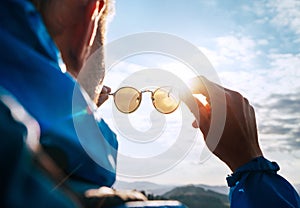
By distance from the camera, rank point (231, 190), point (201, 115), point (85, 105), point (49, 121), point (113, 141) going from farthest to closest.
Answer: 1. point (201, 115)
2. point (231, 190)
3. point (113, 141)
4. point (85, 105)
5. point (49, 121)

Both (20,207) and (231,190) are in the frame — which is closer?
(20,207)

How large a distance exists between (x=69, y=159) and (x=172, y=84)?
1539 millimetres

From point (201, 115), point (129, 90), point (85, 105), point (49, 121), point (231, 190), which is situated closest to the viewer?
point (49, 121)

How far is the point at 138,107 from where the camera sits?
3.04m

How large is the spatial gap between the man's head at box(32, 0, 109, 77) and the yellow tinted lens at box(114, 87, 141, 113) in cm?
154

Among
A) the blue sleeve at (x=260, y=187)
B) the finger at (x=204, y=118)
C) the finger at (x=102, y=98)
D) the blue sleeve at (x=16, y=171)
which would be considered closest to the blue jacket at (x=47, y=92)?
the blue sleeve at (x=16, y=171)

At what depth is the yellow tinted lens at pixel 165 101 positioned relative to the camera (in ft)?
8.38

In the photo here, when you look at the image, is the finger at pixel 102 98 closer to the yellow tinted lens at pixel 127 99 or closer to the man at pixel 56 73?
the yellow tinted lens at pixel 127 99

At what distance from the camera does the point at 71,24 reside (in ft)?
3.93

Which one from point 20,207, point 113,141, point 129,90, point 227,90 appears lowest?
point 20,207

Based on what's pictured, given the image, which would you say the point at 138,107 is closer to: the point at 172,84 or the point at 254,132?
the point at 172,84

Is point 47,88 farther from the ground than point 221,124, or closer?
closer

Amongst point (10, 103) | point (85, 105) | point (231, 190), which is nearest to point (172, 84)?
point (231, 190)

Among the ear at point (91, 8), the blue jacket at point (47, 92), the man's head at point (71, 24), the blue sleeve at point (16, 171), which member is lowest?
the blue sleeve at point (16, 171)
